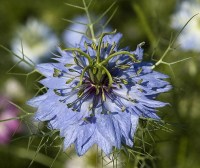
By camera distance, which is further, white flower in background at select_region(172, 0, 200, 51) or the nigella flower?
white flower in background at select_region(172, 0, 200, 51)

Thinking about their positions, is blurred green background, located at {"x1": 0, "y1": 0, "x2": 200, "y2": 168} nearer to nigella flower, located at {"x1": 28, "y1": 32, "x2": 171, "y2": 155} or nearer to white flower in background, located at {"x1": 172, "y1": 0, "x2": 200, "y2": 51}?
white flower in background, located at {"x1": 172, "y1": 0, "x2": 200, "y2": 51}

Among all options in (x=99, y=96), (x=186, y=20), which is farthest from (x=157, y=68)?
(x=99, y=96)

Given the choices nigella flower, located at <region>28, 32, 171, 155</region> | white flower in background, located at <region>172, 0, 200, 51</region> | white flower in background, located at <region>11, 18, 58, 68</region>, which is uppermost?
white flower in background, located at <region>172, 0, 200, 51</region>

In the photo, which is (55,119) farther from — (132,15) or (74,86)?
(132,15)

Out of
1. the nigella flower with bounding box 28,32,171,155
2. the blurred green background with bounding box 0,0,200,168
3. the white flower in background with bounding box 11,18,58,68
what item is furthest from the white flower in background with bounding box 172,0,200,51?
the nigella flower with bounding box 28,32,171,155

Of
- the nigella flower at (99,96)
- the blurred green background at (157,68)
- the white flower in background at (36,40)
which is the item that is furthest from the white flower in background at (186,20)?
the nigella flower at (99,96)

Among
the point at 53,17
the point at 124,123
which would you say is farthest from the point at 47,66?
the point at 53,17
